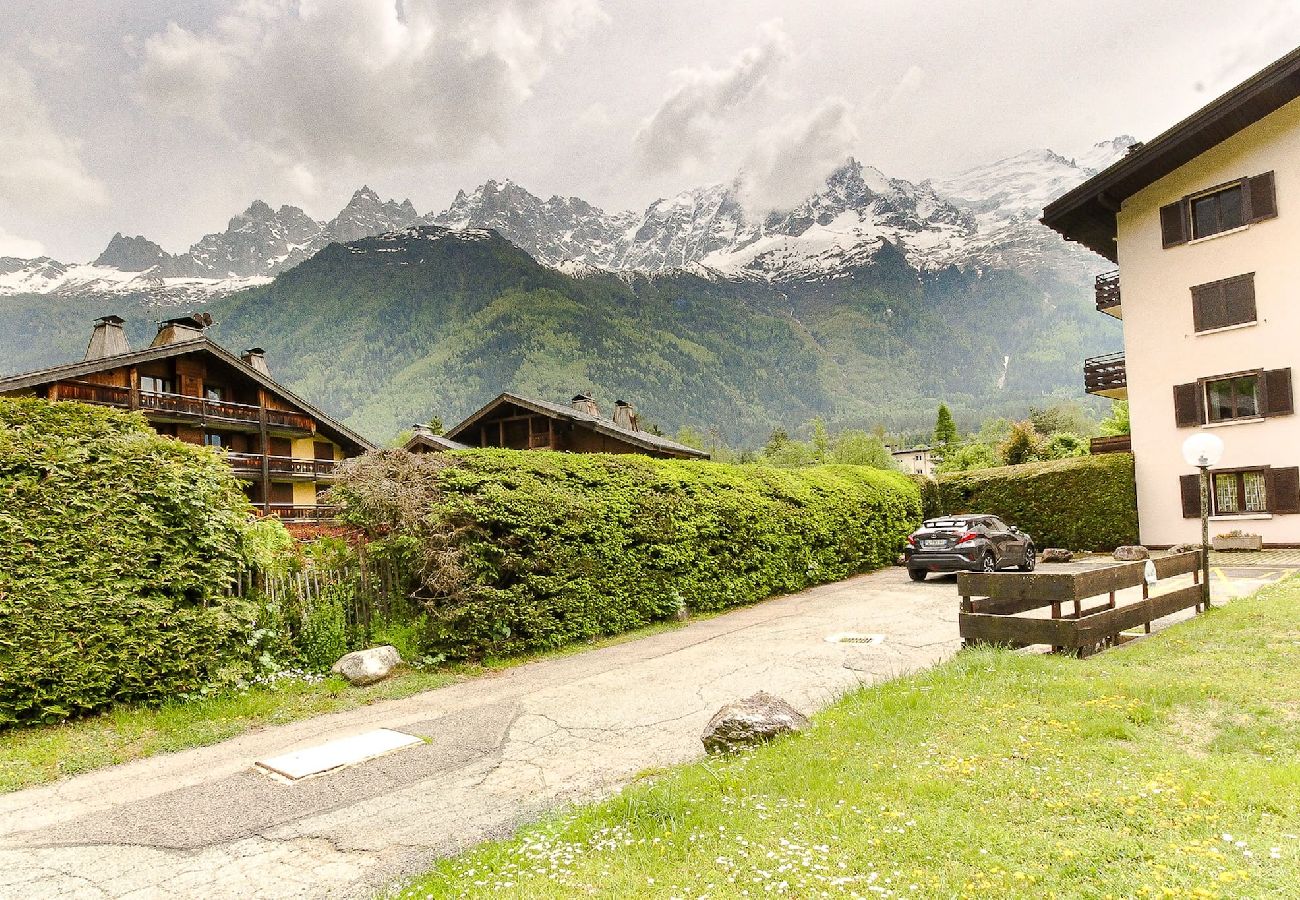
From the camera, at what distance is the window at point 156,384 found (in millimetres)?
30250

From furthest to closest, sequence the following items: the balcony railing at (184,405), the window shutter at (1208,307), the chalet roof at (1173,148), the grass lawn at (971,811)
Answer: the balcony railing at (184,405), the window shutter at (1208,307), the chalet roof at (1173,148), the grass lawn at (971,811)

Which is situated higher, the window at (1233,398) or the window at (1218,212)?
the window at (1218,212)

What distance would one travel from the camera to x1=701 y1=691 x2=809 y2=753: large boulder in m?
5.35

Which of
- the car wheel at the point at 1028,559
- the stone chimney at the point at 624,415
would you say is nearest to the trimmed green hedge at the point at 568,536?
the car wheel at the point at 1028,559

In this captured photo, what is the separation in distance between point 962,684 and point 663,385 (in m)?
148

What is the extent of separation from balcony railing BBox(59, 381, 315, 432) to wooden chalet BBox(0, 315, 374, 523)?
0.04 m

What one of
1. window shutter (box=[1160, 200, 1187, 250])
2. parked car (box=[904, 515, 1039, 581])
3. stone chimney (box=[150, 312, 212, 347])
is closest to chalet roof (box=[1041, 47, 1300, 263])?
window shutter (box=[1160, 200, 1187, 250])

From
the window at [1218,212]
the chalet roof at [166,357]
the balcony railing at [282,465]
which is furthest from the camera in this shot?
the balcony railing at [282,465]

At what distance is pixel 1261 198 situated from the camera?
20.9m

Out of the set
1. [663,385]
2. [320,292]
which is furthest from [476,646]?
[320,292]

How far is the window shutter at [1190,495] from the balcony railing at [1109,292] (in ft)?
23.8

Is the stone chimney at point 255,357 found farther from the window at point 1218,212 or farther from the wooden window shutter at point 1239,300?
the wooden window shutter at point 1239,300

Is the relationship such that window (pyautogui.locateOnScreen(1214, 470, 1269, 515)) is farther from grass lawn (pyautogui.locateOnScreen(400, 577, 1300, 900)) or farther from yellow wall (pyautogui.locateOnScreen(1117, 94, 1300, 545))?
grass lawn (pyautogui.locateOnScreen(400, 577, 1300, 900))

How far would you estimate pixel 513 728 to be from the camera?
6719 mm
